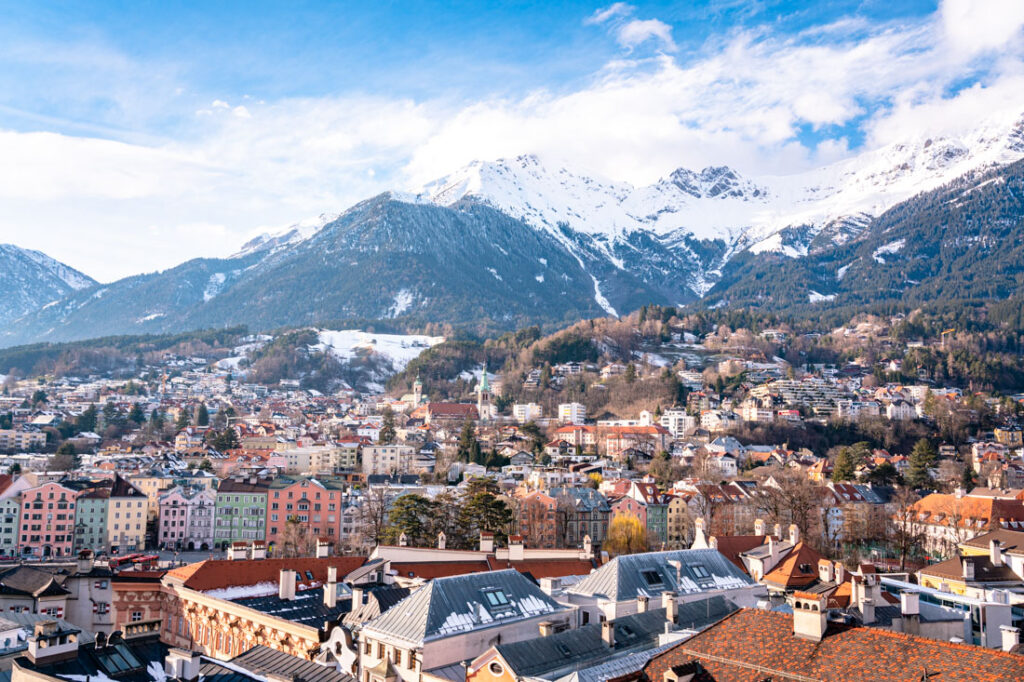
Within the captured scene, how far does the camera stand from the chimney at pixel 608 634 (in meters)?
23.5

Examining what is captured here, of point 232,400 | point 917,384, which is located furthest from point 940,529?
point 232,400

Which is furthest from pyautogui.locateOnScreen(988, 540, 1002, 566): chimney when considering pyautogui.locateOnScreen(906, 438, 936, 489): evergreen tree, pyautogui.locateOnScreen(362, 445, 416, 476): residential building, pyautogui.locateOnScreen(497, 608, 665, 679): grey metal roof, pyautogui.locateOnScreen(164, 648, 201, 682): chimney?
pyautogui.locateOnScreen(362, 445, 416, 476): residential building

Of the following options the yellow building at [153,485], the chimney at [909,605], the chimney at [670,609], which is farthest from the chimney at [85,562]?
the yellow building at [153,485]

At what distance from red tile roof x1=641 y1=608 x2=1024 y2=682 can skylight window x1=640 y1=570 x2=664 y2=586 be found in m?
11.8

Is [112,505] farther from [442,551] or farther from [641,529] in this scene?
[442,551]

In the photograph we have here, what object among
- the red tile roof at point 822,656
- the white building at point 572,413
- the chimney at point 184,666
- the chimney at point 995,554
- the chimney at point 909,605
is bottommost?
the chimney at point 995,554

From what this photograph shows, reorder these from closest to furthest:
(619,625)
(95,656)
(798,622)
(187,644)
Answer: (798,622)
(95,656)
(619,625)
(187,644)

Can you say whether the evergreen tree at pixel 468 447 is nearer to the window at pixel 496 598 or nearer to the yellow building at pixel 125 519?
the yellow building at pixel 125 519

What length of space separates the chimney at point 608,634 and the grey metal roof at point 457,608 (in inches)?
100

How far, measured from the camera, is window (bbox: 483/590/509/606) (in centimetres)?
2488

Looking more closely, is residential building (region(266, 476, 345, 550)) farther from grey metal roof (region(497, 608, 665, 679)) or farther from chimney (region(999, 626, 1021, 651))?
chimney (region(999, 626, 1021, 651))

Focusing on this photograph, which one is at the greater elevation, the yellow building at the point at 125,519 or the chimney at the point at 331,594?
the chimney at the point at 331,594

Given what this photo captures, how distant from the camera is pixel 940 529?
2677 inches

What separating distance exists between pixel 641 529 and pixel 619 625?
146 ft
